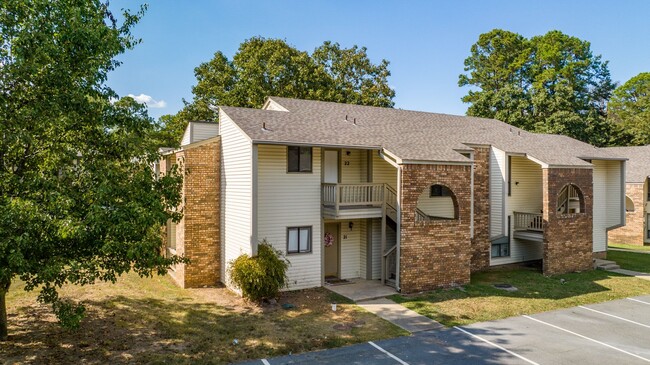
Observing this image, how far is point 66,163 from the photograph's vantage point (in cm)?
955

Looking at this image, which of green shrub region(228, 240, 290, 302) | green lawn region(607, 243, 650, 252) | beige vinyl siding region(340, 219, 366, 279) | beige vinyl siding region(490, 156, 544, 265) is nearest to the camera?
green shrub region(228, 240, 290, 302)

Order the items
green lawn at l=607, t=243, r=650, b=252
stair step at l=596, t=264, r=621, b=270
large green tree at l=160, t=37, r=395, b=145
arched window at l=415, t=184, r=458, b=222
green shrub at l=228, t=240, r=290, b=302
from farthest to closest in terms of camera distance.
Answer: large green tree at l=160, t=37, r=395, b=145 → green lawn at l=607, t=243, r=650, b=252 → stair step at l=596, t=264, r=621, b=270 → arched window at l=415, t=184, r=458, b=222 → green shrub at l=228, t=240, r=290, b=302

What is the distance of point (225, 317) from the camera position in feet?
42.1

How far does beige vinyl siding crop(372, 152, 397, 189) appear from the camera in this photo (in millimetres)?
17328

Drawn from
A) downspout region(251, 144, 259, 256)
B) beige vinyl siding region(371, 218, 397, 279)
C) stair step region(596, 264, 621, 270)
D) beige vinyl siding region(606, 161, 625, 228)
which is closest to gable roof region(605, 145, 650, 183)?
beige vinyl siding region(606, 161, 625, 228)

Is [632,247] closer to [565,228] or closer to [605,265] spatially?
[605,265]

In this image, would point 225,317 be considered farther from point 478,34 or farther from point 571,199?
point 478,34

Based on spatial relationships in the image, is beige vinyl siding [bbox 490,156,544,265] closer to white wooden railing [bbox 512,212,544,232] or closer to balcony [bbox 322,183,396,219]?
white wooden railing [bbox 512,212,544,232]

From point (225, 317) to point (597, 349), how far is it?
413 inches

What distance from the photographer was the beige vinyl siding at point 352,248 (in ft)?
57.7

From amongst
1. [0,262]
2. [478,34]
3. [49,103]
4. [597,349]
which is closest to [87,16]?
[49,103]

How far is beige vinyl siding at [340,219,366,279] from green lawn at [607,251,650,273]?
47.7 feet

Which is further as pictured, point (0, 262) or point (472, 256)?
point (472, 256)

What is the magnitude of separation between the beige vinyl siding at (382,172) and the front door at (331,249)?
2.66 meters
